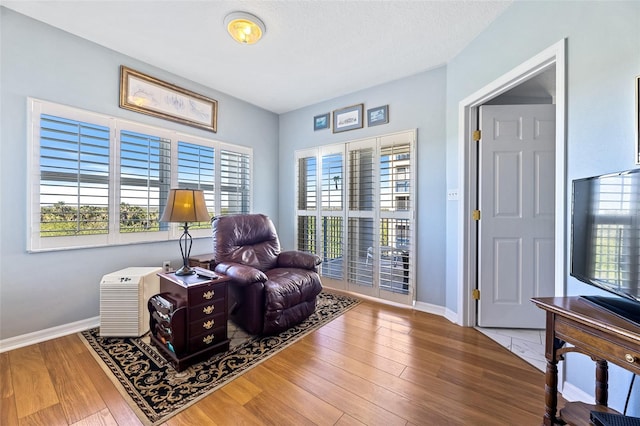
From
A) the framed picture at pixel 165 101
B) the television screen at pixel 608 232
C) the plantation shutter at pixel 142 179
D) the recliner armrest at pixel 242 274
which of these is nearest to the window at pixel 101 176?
the plantation shutter at pixel 142 179

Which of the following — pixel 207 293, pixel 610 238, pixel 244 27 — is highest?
pixel 244 27

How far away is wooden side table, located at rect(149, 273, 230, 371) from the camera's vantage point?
1.75m

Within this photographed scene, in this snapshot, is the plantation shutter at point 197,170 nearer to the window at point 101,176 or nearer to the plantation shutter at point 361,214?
the window at point 101,176

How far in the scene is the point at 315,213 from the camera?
3764mm

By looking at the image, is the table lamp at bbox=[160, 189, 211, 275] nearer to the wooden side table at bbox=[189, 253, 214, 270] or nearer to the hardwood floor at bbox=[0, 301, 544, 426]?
the wooden side table at bbox=[189, 253, 214, 270]

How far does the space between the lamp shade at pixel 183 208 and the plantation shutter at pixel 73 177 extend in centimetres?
96

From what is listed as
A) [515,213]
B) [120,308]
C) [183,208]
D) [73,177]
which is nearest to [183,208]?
[183,208]

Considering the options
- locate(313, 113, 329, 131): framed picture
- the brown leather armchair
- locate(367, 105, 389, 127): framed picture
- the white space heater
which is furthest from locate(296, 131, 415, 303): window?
the white space heater

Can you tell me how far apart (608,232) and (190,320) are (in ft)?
7.78

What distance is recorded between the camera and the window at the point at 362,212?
301 cm

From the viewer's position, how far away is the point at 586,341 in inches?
40.9

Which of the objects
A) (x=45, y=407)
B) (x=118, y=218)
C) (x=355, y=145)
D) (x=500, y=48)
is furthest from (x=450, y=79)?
(x=45, y=407)

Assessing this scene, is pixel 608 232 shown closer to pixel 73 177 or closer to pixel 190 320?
pixel 190 320

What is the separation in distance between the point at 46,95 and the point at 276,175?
8.67 ft
